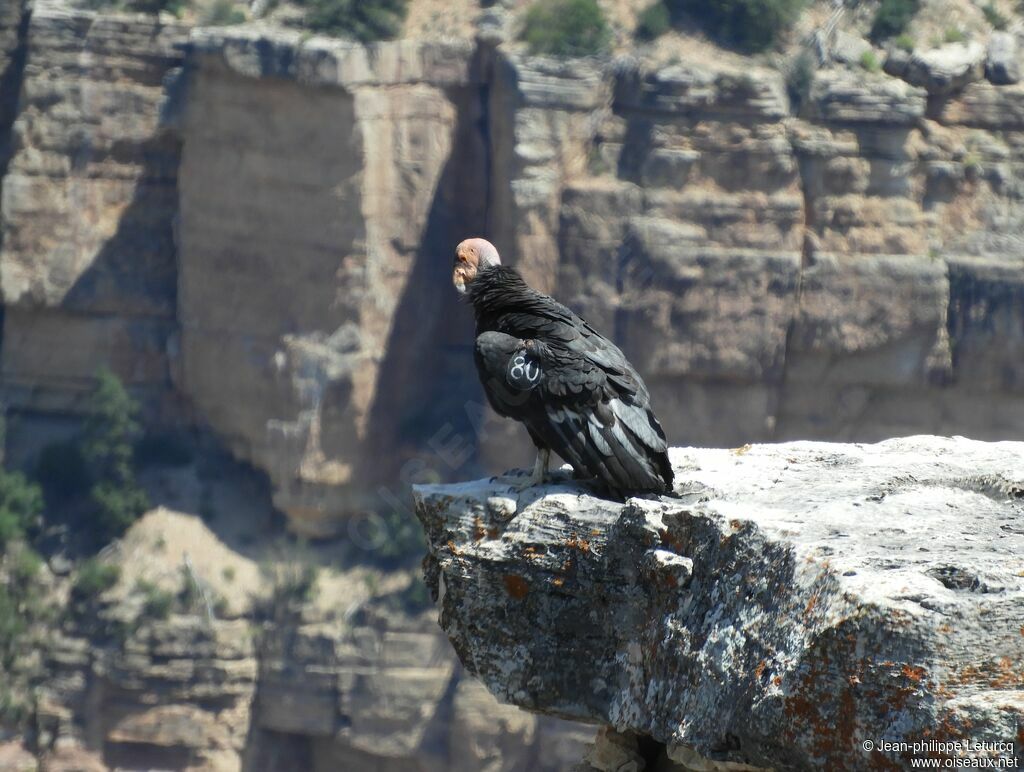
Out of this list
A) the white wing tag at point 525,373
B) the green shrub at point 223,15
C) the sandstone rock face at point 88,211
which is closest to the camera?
the white wing tag at point 525,373

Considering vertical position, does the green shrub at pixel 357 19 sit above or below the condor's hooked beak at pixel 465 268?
below

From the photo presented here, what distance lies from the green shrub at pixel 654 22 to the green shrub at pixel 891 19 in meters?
5.02

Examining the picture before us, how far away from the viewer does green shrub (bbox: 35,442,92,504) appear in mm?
42688

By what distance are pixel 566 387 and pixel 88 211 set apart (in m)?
35.8

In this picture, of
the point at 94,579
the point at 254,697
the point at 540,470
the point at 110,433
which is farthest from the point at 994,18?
the point at 540,470

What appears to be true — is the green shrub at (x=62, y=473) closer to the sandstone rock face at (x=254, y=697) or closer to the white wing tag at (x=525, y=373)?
the sandstone rock face at (x=254, y=697)

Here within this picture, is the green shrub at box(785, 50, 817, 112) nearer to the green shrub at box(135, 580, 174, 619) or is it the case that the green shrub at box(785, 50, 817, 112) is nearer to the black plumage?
the green shrub at box(135, 580, 174, 619)

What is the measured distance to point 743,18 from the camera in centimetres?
4053

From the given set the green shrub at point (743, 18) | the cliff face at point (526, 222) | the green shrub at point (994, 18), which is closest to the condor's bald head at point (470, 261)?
the cliff face at point (526, 222)

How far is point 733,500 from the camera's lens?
877 centimetres

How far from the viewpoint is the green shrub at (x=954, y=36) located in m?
40.4

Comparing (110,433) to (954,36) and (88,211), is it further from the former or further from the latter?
(954,36)

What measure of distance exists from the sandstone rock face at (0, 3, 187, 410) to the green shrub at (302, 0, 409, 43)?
3.85m

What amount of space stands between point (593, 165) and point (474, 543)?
31276mm
